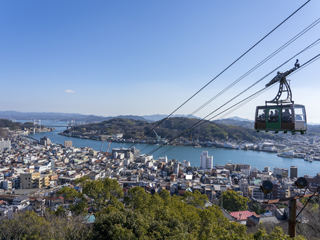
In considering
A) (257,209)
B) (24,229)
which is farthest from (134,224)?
(257,209)

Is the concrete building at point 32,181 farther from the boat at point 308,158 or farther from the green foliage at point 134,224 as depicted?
the boat at point 308,158

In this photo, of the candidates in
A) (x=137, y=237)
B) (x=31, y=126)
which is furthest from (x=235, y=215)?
(x=31, y=126)

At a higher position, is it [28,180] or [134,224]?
[134,224]

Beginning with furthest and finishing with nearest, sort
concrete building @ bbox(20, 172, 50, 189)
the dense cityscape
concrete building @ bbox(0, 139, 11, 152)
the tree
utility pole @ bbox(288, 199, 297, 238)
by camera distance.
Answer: concrete building @ bbox(0, 139, 11, 152) → concrete building @ bbox(20, 172, 50, 189) → the dense cityscape → the tree → utility pole @ bbox(288, 199, 297, 238)

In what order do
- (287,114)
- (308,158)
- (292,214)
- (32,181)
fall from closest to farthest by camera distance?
(292,214)
(287,114)
(32,181)
(308,158)

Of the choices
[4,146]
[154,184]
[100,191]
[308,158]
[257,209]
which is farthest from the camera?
[4,146]

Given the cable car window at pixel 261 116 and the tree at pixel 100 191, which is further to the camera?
the tree at pixel 100 191

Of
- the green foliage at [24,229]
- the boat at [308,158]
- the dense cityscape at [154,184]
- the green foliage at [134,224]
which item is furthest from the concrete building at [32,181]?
the boat at [308,158]

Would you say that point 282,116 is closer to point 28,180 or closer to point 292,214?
point 292,214

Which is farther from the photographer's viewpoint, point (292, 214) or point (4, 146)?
point (4, 146)

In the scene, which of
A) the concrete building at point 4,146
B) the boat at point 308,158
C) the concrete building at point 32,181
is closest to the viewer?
the concrete building at point 32,181

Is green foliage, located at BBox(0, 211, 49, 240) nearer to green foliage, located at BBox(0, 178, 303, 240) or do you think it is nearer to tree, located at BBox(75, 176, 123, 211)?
green foliage, located at BBox(0, 178, 303, 240)

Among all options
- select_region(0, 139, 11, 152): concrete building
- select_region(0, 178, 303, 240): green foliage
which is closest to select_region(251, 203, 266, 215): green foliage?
select_region(0, 178, 303, 240): green foliage
